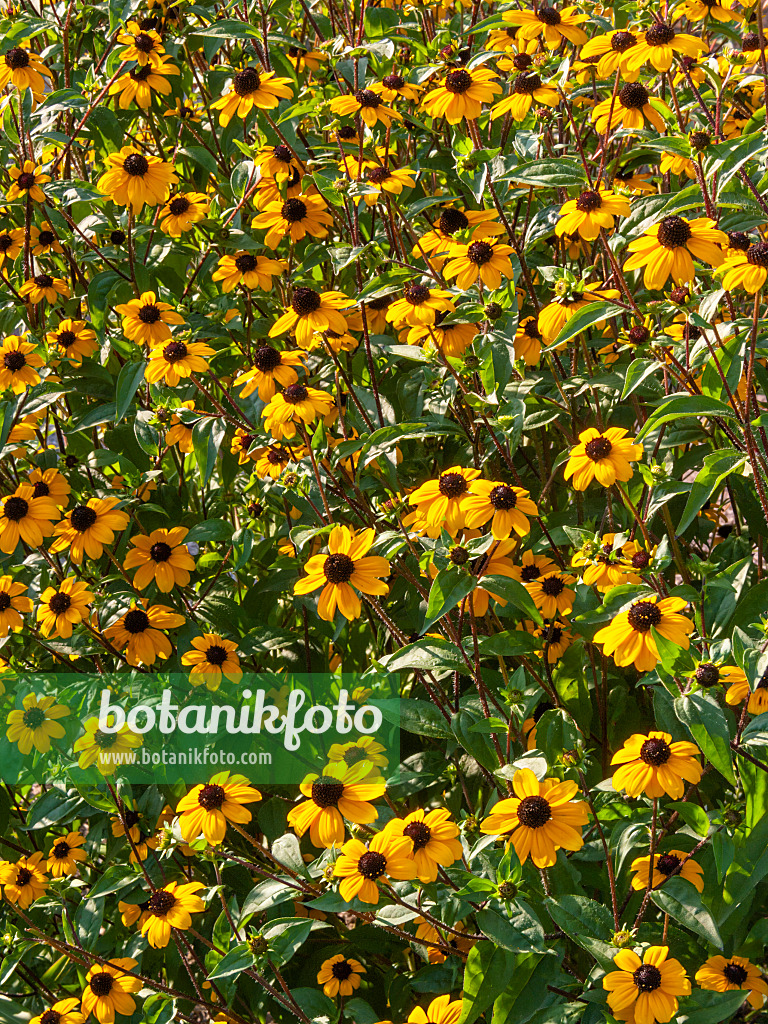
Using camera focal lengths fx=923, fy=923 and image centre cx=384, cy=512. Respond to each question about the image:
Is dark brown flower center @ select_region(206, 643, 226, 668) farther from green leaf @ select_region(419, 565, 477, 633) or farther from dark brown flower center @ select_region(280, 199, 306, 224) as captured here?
dark brown flower center @ select_region(280, 199, 306, 224)

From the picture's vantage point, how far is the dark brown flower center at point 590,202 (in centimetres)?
193

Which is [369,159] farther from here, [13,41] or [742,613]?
[742,613]

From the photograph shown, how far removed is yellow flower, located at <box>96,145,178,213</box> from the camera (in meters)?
2.32

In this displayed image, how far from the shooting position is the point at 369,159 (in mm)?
2291

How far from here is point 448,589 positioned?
1.71 metres

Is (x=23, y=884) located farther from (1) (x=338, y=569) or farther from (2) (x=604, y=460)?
(2) (x=604, y=460)

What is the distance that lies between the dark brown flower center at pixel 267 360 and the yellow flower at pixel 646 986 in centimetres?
138

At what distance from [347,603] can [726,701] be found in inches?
29.1

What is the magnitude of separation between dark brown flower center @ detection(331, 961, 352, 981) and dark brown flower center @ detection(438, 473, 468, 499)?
1.17m

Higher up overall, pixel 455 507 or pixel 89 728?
pixel 455 507

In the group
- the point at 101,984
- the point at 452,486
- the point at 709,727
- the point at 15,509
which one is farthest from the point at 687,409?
the point at 101,984

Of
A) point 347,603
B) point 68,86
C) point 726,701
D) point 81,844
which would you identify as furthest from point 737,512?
point 68,86

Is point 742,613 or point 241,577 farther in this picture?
point 241,577

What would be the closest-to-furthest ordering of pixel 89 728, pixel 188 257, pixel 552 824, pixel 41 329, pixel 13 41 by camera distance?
pixel 552 824 < pixel 89 728 < pixel 13 41 < pixel 41 329 < pixel 188 257
